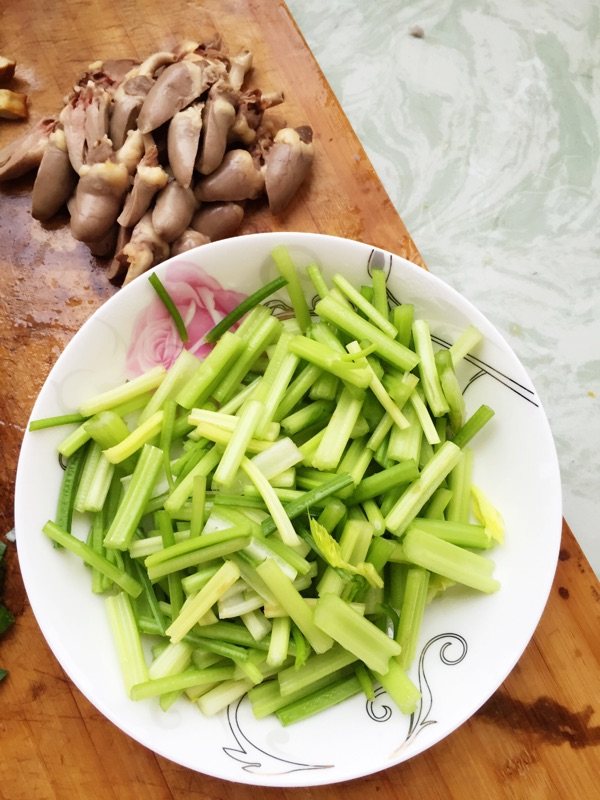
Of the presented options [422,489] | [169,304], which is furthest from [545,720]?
[169,304]

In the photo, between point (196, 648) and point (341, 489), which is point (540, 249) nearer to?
point (341, 489)

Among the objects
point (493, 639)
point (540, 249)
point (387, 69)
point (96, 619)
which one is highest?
point (387, 69)

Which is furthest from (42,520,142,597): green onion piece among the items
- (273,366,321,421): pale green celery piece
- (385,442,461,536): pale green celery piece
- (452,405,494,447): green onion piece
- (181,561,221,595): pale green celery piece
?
(452,405,494,447): green onion piece

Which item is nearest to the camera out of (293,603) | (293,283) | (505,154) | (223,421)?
(293,603)

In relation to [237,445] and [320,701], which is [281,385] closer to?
[237,445]

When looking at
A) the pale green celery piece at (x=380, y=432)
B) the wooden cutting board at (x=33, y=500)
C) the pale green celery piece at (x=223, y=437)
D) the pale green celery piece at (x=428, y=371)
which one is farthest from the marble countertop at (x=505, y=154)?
the pale green celery piece at (x=223, y=437)

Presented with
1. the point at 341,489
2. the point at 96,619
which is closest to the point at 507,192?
the point at 341,489
